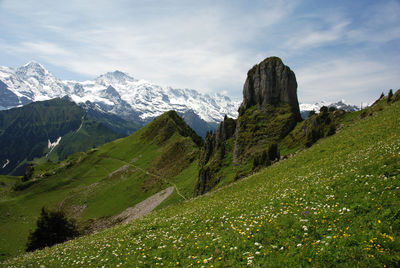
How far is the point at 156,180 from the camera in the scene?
370 feet

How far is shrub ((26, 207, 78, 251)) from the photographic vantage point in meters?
51.0

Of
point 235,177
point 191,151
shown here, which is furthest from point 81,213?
point 235,177

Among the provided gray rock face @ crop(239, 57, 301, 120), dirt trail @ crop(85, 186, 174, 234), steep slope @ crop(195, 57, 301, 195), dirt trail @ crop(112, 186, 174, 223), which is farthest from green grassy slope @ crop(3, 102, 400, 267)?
dirt trail @ crop(85, 186, 174, 234)

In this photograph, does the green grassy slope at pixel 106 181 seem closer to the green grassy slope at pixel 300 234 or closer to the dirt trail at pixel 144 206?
the dirt trail at pixel 144 206

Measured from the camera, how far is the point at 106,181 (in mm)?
131500

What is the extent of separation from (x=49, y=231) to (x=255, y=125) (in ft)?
202

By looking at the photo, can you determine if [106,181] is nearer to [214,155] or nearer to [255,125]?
[214,155]

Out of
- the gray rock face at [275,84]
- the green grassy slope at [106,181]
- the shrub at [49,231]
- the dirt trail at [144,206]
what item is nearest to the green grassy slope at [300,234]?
the shrub at [49,231]

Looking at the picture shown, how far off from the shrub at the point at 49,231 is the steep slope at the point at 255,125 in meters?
37.5

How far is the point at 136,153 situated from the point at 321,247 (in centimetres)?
16452

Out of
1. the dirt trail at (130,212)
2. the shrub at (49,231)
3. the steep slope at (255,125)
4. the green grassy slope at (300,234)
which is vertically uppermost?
the steep slope at (255,125)

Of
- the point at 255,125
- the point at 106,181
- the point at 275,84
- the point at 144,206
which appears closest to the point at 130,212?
the point at 144,206

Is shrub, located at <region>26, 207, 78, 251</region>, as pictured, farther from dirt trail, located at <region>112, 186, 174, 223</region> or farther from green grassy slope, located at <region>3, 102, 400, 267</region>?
green grassy slope, located at <region>3, 102, 400, 267</region>

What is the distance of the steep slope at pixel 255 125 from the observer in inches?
2502
